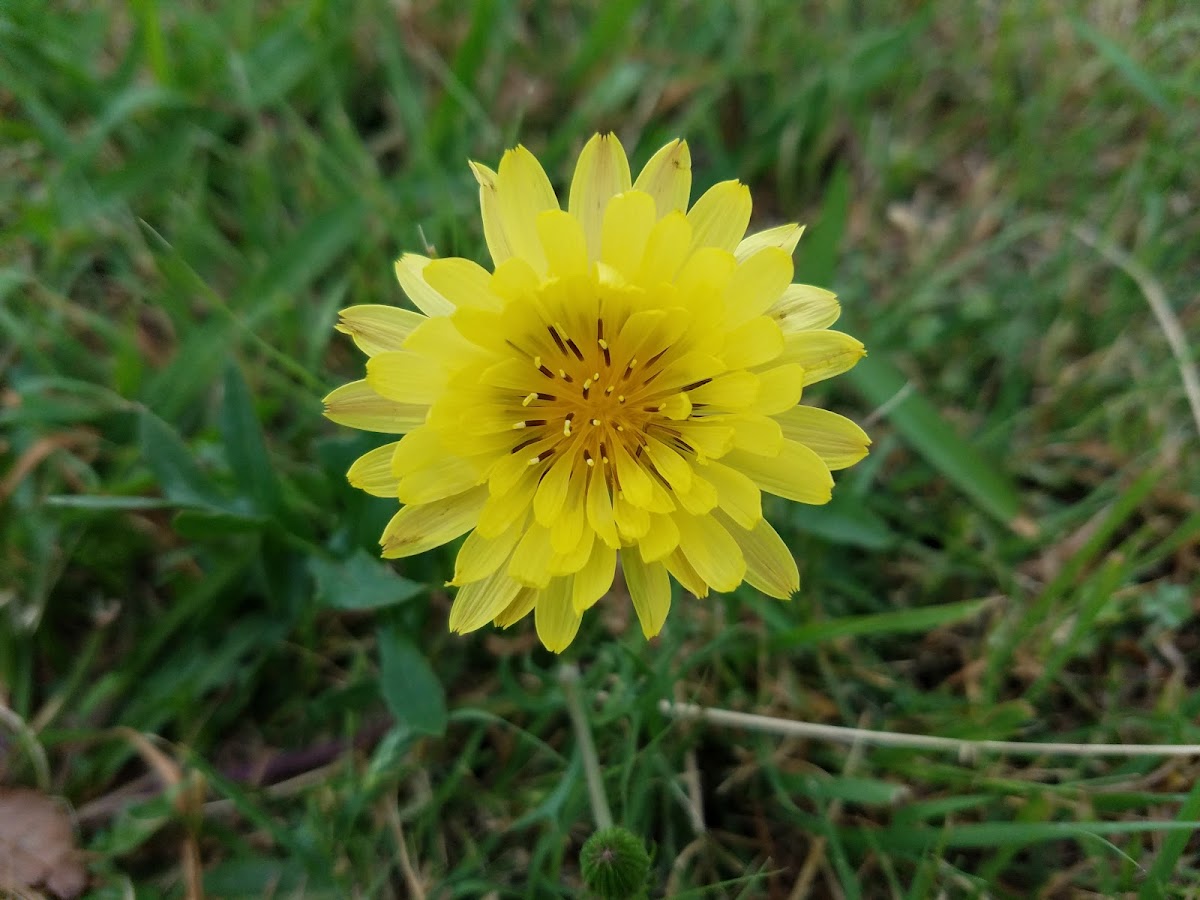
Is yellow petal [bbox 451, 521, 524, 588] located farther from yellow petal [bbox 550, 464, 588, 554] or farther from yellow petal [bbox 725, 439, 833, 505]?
yellow petal [bbox 725, 439, 833, 505]

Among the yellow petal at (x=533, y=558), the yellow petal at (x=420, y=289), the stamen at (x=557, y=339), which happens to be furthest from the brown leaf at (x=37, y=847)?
the stamen at (x=557, y=339)

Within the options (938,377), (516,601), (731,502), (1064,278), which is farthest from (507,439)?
(1064,278)

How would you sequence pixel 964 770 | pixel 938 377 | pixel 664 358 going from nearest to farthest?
pixel 664 358 < pixel 964 770 < pixel 938 377

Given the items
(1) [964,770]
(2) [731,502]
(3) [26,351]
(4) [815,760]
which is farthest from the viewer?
(3) [26,351]

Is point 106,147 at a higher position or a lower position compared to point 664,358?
higher

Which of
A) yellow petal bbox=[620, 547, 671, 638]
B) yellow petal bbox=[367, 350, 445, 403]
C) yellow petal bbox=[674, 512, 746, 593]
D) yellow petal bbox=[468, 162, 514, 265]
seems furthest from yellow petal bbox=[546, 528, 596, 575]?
yellow petal bbox=[468, 162, 514, 265]

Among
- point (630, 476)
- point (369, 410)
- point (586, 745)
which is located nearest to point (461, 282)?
point (369, 410)

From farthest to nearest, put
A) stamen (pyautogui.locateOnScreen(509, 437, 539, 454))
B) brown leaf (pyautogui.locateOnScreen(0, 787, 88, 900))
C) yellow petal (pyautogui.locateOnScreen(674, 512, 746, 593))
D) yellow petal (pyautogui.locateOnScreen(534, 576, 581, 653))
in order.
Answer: brown leaf (pyautogui.locateOnScreen(0, 787, 88, 900)), stamen (pyautogui.locateOnScreen(509, 437, 539, 454)), yellow petal (pyautogui.locateOnScreen(534, 576, 581, 653)), yellow petal (pyautogui.locateOnScreen(674, 512, 746, 593))

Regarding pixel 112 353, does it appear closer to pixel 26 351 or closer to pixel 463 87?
pixel 26 351

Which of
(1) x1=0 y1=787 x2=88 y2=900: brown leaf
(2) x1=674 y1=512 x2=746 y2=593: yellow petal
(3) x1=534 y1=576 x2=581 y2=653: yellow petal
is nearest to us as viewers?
(2) x1=674 y1=512 x2=746 y2=593: yellow petal
